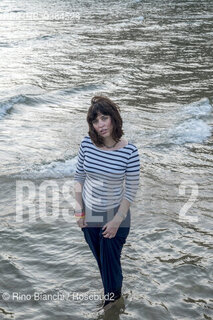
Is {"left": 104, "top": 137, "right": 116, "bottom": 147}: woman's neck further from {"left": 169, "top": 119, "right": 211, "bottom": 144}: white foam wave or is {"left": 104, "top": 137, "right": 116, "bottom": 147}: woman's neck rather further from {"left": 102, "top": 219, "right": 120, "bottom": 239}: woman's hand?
{"left": 169, "top": 119, "right": 211, "bottom": 144}: white foam wave

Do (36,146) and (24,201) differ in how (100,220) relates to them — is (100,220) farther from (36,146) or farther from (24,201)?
(36,146)

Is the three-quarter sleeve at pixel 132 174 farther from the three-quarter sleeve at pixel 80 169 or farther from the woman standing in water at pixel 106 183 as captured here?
the three-quarter sleeve at pixel 80 169

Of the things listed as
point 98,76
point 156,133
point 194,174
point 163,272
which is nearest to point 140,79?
point 98,76

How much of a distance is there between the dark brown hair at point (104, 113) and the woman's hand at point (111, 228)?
65cm

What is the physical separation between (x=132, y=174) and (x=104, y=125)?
18.3 inches

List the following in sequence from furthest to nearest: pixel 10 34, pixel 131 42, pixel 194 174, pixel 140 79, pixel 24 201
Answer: pixel 10 34, pixel 131 42, pixel 140 79, pixel 194 174, pixel 24 201

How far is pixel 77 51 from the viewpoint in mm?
20297

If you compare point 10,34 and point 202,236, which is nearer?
point 202,236

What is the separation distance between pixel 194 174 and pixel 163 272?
2887 mm

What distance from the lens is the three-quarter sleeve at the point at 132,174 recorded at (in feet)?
12.3

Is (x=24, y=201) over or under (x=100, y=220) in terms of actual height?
under

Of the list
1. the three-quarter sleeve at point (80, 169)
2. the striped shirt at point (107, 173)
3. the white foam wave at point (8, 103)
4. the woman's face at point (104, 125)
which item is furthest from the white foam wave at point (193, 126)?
the woman's face at point (104, 125)

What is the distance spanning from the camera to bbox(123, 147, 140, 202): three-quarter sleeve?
3.76 meters

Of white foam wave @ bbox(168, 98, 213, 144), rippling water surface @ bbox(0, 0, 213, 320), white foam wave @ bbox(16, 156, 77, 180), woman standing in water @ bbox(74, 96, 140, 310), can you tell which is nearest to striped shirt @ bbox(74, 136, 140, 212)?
woman standing in water @ bbox(74, 96, 140, 310)
